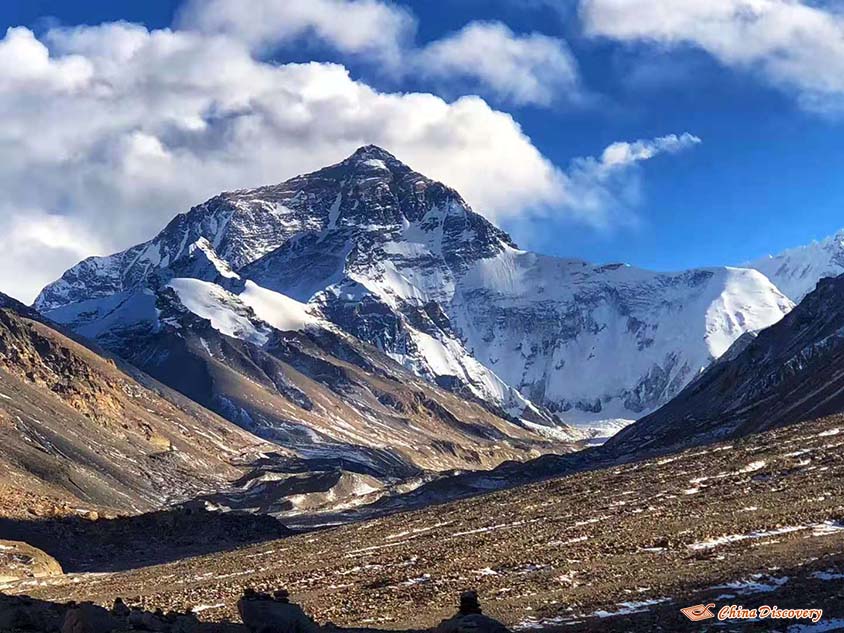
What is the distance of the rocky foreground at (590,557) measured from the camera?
36.7 m

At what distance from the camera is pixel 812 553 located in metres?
40.8

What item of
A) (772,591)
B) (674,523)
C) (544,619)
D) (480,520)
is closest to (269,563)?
(480,520)

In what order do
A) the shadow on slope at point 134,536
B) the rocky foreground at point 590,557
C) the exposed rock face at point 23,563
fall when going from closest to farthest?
the rocky foreground at point 590,557 → the exposed rock face at point 23,563 → the shadow on slope at point 134,536

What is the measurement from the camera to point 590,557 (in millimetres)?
50031
